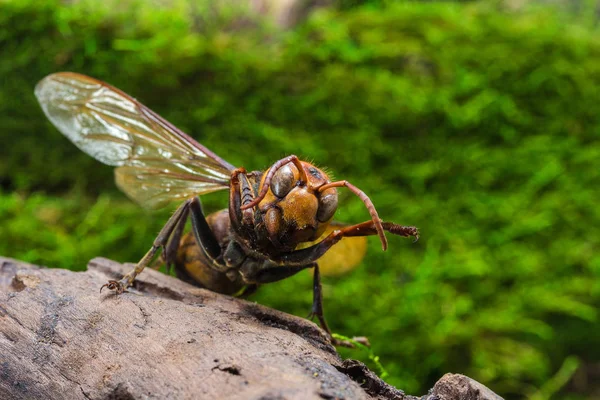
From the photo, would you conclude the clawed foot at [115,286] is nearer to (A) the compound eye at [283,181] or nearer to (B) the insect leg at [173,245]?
(B) the insect leg at [173,245]

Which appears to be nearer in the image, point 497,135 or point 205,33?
point 205,33

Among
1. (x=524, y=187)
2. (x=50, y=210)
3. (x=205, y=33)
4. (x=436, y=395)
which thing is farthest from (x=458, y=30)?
(x=436, y=395)

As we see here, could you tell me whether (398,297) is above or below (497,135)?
below

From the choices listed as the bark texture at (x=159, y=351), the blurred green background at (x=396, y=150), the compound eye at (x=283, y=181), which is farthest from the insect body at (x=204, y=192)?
the blurred green background at (x=396, y=150)

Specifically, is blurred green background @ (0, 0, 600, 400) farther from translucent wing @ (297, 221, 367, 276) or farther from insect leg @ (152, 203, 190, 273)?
insect leg @ (152, 203, 190, 273)

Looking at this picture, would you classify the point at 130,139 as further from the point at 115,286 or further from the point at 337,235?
the point at 337,235

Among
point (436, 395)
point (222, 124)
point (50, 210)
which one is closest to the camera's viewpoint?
point (436, 395)

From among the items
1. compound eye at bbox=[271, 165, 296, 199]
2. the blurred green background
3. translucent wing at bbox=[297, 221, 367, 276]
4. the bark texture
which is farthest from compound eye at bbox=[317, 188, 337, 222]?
the blurred green background

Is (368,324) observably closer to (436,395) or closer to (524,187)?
(524,187)
